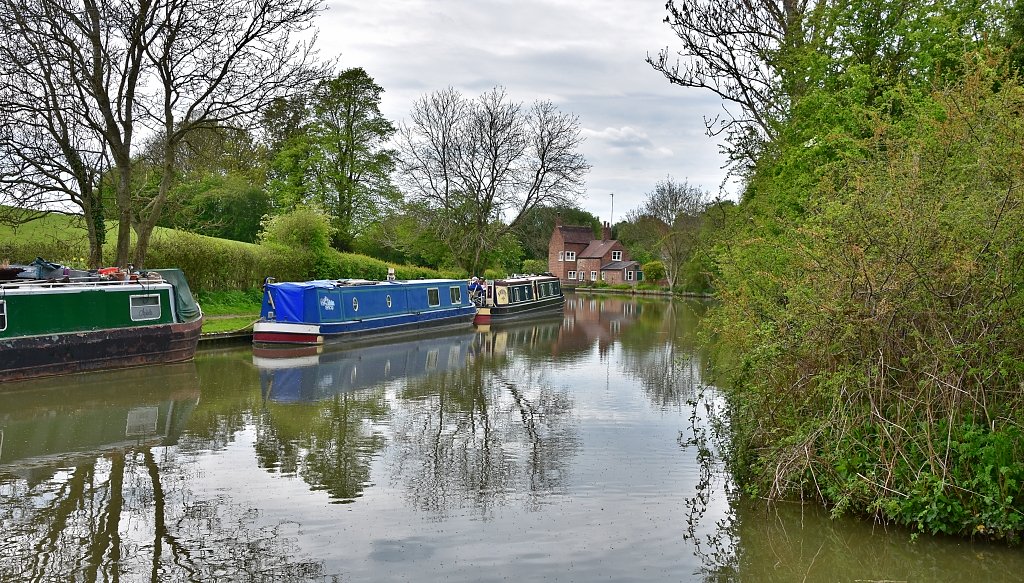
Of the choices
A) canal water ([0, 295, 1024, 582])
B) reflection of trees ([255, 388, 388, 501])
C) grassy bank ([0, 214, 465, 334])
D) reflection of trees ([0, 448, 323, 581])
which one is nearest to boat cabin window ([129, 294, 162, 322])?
canal water ([0, 295, 1024, 582])

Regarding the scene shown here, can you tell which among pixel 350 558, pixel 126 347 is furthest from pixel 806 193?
pixel 126 347

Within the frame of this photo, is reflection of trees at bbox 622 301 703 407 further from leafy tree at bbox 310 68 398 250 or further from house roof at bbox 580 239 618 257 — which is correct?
house roof at bbox 580 239 618 257

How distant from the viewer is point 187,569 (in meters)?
5.19

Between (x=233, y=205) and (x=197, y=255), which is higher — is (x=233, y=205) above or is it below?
above

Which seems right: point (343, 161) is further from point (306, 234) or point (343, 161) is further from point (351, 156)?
point (306, 234)

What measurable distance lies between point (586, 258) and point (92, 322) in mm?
53499

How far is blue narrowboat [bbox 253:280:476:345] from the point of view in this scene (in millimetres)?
17906

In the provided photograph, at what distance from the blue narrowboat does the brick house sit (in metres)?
37.2

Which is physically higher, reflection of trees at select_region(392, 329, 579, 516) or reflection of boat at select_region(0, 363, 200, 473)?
reflection of boat at select_region(0, 363, 200, 473)

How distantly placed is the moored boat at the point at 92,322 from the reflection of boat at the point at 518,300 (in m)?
13.1

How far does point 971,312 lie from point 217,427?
8.22 m

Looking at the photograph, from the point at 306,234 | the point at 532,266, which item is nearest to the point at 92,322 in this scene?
the point at 306,234

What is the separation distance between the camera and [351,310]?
19.8 m

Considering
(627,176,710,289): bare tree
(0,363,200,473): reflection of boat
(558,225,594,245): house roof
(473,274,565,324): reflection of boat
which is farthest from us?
(558,225,594,245): house roof
